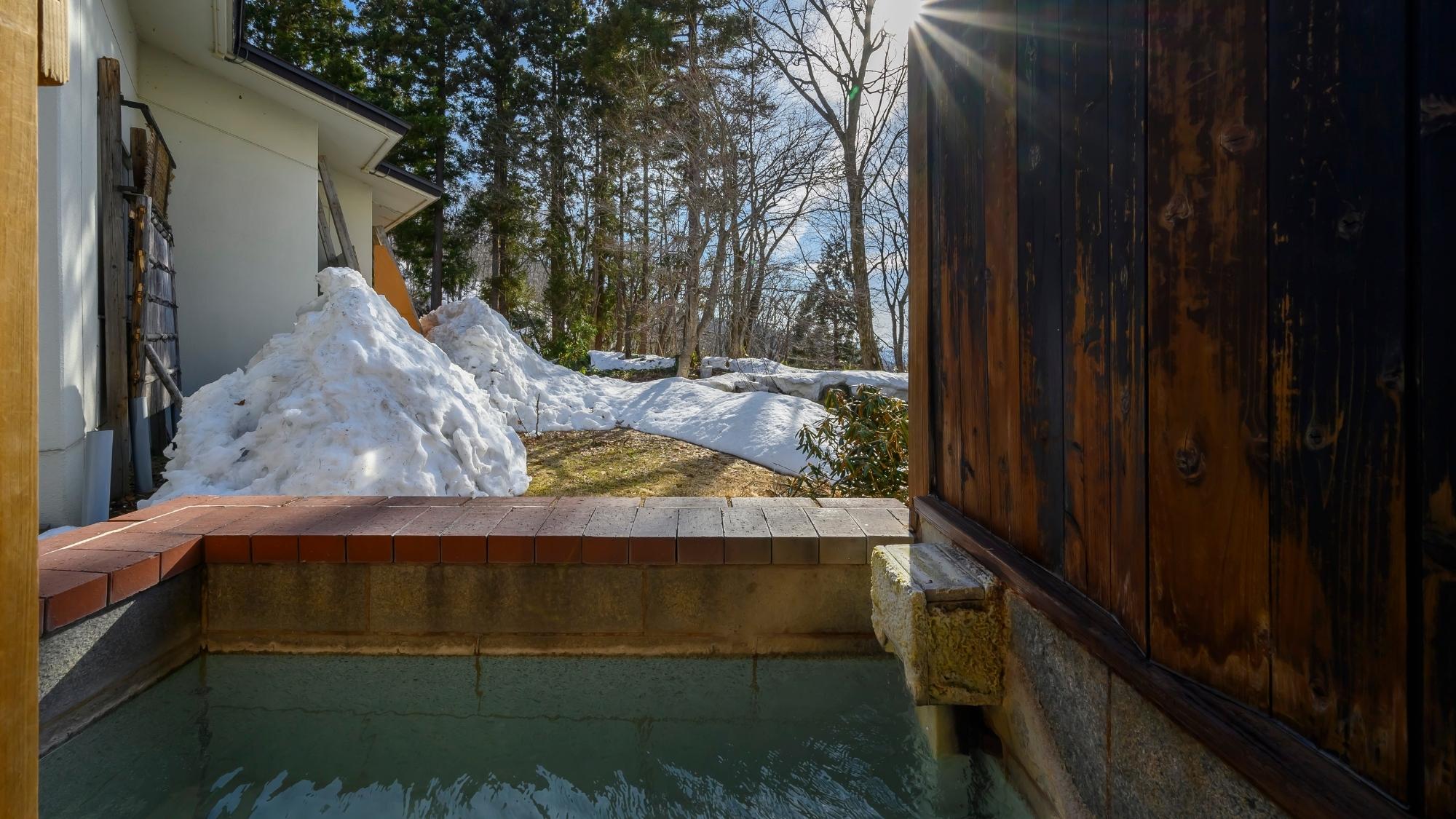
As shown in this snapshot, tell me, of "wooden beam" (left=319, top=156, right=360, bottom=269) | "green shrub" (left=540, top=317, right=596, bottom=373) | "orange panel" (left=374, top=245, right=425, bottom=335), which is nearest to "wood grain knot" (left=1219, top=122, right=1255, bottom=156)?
"wooden beam" (left=319, top=156, right=360, bottom=269)

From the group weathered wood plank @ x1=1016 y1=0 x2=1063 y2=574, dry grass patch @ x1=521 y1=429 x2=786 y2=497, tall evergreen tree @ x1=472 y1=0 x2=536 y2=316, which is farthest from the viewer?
tall evergreen tree @ x1=472 y1=0 x2=536 y2=316

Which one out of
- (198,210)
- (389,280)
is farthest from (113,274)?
(389,280)

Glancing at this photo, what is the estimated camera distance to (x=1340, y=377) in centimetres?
72

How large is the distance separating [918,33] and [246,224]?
704 centimetres

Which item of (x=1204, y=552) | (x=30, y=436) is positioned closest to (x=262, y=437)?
(x=30, y=436)

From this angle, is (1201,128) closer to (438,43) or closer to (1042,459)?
(1042,459)

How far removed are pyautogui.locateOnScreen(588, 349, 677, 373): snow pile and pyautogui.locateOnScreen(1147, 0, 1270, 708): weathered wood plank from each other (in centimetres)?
1169

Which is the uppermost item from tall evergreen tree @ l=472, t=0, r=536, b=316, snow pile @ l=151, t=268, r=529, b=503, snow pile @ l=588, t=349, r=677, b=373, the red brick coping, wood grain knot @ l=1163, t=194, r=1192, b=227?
tall evergreen tree @ l=472, t=0, r=536, b=316

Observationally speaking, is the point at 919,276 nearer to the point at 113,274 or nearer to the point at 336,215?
the point at 113,274

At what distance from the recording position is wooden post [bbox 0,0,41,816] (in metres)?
0.80

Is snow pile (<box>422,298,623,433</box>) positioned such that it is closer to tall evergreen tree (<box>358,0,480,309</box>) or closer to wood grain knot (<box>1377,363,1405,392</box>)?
tall evergreen tree (<box>358,0,480,309</box>)

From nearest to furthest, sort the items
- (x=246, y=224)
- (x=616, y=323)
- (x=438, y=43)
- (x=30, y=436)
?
(x=30, y=436) < (x=246, y=224) < (x=438, y=43) < (x=616, y=323)

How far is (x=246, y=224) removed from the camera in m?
6.93

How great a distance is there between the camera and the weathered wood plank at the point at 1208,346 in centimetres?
85
